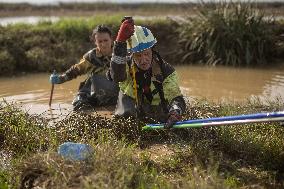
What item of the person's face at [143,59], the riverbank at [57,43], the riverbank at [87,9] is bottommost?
the riverbank at [87,9]

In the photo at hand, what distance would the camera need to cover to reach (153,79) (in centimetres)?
512

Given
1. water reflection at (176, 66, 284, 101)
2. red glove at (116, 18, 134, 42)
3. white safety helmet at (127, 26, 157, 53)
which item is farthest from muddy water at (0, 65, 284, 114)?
red glove at (116, 18, 134, 42)

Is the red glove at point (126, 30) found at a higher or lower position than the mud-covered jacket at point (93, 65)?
higher

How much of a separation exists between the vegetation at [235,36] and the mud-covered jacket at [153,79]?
5368 millimetres

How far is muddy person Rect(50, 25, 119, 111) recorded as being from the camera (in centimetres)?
636

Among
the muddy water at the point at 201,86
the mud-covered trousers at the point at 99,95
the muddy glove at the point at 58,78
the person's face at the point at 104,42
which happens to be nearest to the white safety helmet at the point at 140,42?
the person's face at the point at 104,42

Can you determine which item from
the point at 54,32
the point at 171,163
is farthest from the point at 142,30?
the point at 54,32

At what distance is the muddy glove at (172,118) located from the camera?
4.52m

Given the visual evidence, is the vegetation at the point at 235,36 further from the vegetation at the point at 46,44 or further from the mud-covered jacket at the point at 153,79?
the mud-covered jacket at the point at 153,79

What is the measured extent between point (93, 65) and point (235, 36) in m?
4.61

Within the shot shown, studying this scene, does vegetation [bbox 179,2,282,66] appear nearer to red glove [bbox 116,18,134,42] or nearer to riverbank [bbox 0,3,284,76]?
riverbank [bbox 0,3,284,76]

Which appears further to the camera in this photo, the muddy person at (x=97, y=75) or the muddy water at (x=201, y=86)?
the muddy water at (x=201, y=86)

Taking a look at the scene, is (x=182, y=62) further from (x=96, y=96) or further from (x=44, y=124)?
(x=44, y=124)

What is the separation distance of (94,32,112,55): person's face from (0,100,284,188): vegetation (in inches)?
51.3
